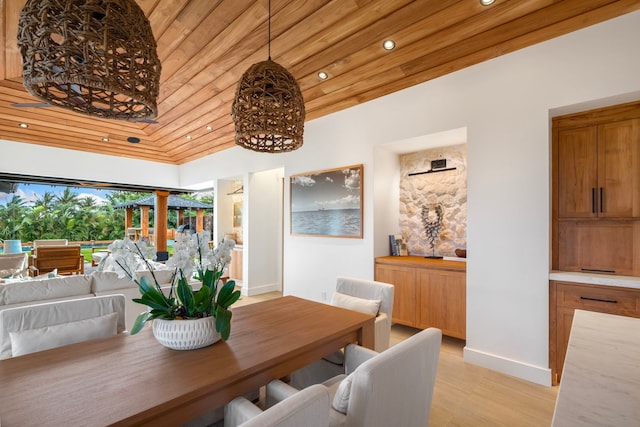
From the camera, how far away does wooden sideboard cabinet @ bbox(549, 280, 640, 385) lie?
7.23ft

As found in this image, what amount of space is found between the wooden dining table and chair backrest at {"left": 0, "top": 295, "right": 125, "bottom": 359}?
23cm

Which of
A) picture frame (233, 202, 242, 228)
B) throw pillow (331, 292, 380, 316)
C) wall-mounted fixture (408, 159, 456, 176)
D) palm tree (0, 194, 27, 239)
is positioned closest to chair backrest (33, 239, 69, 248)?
palm tree (0, 194, 27, 239)

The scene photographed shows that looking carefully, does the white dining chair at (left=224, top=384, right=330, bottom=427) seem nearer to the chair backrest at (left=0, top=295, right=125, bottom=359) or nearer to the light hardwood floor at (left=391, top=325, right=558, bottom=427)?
the chair backrest at (left=0, top=295, right=125, bottom=359)

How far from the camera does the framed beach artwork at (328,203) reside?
3986mm

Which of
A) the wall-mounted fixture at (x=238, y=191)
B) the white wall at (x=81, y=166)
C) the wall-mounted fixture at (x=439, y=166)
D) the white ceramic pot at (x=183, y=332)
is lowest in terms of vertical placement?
the white ceramic pot at (x=183, y=332)

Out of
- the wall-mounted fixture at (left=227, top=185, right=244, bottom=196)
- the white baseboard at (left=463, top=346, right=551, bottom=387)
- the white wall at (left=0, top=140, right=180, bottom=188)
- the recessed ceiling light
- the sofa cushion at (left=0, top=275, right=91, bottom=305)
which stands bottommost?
the white baseboard at (left=463, top=346, right=551, bottom=387)

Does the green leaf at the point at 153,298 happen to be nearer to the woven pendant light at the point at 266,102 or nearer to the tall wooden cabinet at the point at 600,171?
the woven pendant light at the point at 266,102

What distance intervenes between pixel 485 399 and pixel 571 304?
1.03 meters

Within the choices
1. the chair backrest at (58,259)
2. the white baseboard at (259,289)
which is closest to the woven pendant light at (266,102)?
the white baseboard at (259,289)

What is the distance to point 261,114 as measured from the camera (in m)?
1.73

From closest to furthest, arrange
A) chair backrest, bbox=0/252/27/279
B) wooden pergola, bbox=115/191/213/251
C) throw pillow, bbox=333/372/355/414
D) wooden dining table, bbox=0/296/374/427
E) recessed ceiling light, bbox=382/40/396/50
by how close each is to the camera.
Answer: wooden dining table, bbox=0/296/374/427 < throw pillow, bbox=333/372/355/414 < recessed ceiling light, bbox=382/40/396/50 < chair backrest, bbox=0/252/27/279 < wooden pergola, bbox=115/191/213/251

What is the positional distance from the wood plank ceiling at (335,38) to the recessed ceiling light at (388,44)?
0.04 metres

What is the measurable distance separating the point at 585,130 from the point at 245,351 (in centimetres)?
320

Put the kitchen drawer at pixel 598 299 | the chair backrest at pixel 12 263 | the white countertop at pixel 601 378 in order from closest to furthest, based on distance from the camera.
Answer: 1. the white countertop at pixel 601 378
2. the kitchen drawer at pixel 598 299
3. the chair backrest at pixel 12 263
